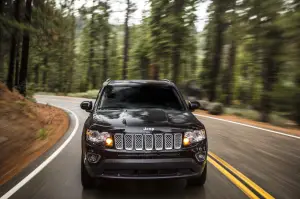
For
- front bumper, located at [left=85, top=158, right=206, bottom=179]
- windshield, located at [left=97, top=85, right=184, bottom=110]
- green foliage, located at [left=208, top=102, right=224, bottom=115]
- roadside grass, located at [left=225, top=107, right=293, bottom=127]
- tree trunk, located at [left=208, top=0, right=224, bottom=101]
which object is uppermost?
tree trunk, located at [left=208, top=0, right=224, bottom=101]

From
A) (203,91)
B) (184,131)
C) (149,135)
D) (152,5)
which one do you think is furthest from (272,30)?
(152,5)

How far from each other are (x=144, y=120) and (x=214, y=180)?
1.84 meters

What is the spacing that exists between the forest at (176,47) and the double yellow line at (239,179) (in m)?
1.41

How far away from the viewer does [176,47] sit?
102 feet

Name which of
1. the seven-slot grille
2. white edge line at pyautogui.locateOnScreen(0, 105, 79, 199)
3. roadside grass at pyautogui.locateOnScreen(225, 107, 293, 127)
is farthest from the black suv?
roadside grass at pyautogui.locateOnScreen(225, 107, 293, 127)

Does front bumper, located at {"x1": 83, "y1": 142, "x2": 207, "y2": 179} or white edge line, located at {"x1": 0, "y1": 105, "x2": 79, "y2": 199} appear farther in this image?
white edge line, located at {"x1": 0, "y1": 105, "x2": 79, "y2": 199}

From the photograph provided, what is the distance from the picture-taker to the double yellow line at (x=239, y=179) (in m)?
5.47

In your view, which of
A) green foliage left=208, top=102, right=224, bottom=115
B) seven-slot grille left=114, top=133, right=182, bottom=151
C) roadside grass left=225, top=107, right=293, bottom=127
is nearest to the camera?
seven-slot grille left=114, top=133, right=182, bottom=151

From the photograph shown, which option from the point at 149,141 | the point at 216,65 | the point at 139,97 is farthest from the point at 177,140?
the point at 216,65

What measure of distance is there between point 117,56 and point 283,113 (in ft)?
194

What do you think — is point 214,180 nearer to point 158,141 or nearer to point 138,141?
point 158,141

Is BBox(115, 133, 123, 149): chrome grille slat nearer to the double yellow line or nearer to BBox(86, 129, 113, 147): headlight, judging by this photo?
BBox(86, 129, 113, 147): headlight

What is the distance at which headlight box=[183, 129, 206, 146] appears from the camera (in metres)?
5.30

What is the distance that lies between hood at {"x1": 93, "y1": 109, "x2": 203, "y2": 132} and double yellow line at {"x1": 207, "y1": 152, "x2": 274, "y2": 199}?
128 centimetres
